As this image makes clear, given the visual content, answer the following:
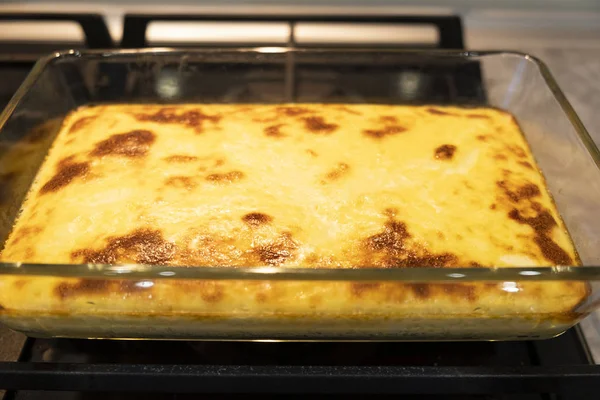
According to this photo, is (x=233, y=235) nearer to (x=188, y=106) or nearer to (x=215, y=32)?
(x=188, y=106)

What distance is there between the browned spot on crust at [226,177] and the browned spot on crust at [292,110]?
0.22 m

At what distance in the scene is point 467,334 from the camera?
2.73 feet

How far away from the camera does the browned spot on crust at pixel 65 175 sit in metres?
0.95

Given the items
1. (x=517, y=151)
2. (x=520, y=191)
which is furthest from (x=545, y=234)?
(x=517, y=151)

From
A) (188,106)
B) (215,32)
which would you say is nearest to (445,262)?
(188,106)

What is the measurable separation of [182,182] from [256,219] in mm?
159

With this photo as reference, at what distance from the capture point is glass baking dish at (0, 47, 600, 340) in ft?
2.35

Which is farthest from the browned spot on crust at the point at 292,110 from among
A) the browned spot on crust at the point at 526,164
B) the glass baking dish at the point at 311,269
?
the browned spot on crust at the point at 526,164

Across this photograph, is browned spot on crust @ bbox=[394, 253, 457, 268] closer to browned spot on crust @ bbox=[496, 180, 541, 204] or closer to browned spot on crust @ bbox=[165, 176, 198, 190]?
browned spot on crust @ bbox=[496, 180, 541, 204]

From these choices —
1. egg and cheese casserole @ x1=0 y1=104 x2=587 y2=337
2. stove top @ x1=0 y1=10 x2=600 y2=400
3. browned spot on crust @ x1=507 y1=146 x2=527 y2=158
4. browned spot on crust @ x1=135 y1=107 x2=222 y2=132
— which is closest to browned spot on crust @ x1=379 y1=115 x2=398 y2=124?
egg and cheese casserole @ x1=0 y1=104 x2=587 y2=337

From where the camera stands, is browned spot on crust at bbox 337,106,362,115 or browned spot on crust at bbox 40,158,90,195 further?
browned spot on crust at bbox 337,106,362,115

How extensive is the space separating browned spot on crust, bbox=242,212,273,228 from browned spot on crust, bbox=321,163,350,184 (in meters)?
0.13

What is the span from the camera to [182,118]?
1.07 meters

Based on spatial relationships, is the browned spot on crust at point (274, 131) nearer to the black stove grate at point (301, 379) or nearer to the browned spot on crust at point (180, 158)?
the browned spot on crust at point (180, 158)
